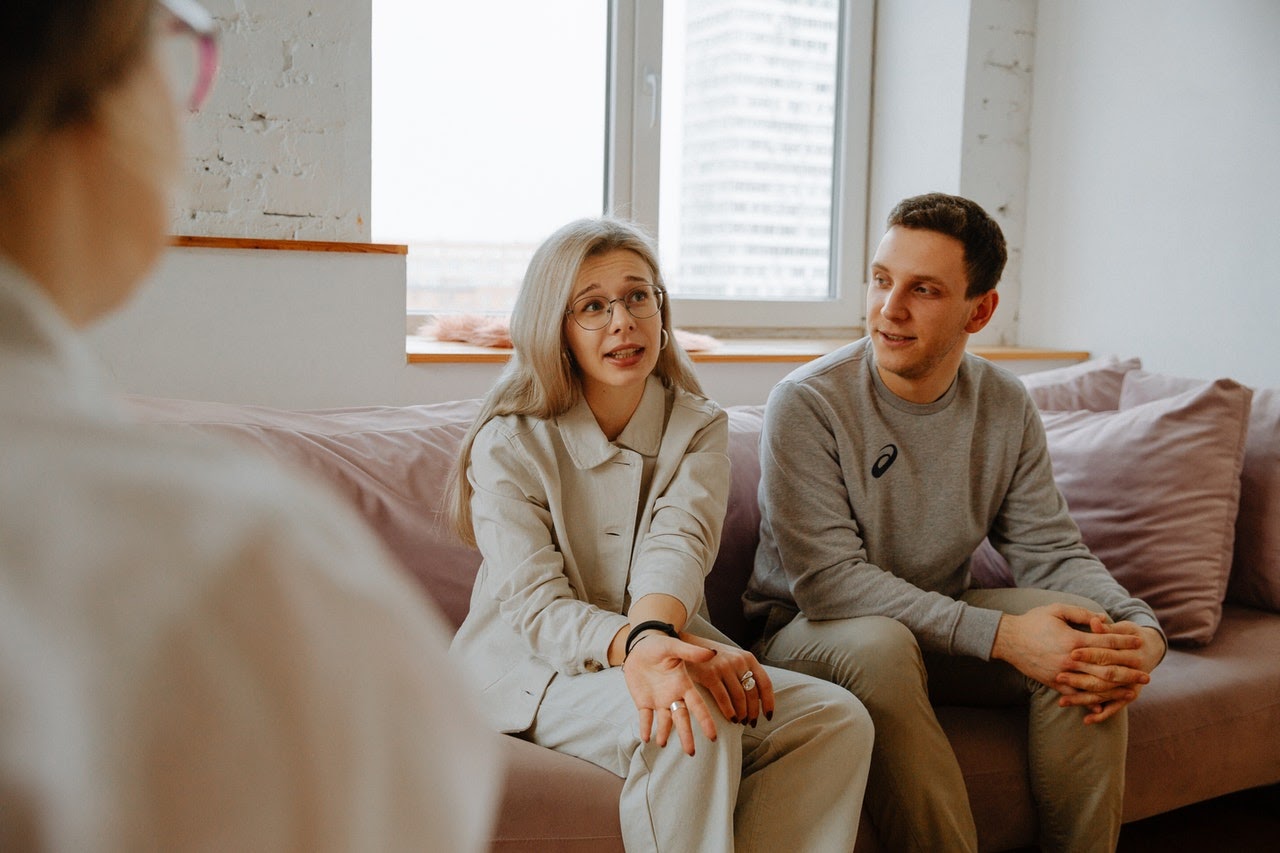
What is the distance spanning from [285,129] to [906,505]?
1499 millimetres

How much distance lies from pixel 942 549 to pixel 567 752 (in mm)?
715

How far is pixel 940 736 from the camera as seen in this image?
152 cm

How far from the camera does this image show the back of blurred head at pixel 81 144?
0.34 m

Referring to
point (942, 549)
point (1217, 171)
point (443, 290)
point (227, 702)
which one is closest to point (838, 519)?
point (942, 549)

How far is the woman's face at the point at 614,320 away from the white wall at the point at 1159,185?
6.43 feet

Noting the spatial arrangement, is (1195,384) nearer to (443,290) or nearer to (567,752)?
(567,752)

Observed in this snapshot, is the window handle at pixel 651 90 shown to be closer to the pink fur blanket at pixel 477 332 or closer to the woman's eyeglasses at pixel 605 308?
the pink fur blanket at pixel 477 332

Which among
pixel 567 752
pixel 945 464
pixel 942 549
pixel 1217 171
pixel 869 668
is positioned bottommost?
pixel 567 752

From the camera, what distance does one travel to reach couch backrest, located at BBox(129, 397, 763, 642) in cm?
175

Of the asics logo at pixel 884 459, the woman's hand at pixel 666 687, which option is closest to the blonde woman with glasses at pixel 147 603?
the woman's hand at pixel 666 687

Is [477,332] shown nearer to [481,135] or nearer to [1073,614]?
[481,135]

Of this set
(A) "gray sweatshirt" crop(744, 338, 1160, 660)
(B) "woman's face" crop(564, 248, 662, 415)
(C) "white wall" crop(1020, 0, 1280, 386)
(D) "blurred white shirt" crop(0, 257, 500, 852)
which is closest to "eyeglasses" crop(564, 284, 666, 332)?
(B) "woman's face" crop(564, 248, 662, 415)

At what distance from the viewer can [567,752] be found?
147cm

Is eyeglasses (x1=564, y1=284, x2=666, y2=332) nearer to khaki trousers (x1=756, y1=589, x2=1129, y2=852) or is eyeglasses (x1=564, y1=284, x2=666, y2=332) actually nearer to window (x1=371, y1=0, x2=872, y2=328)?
khaki trousers (x1=756, y1=589, x2=1129, y2=852)
